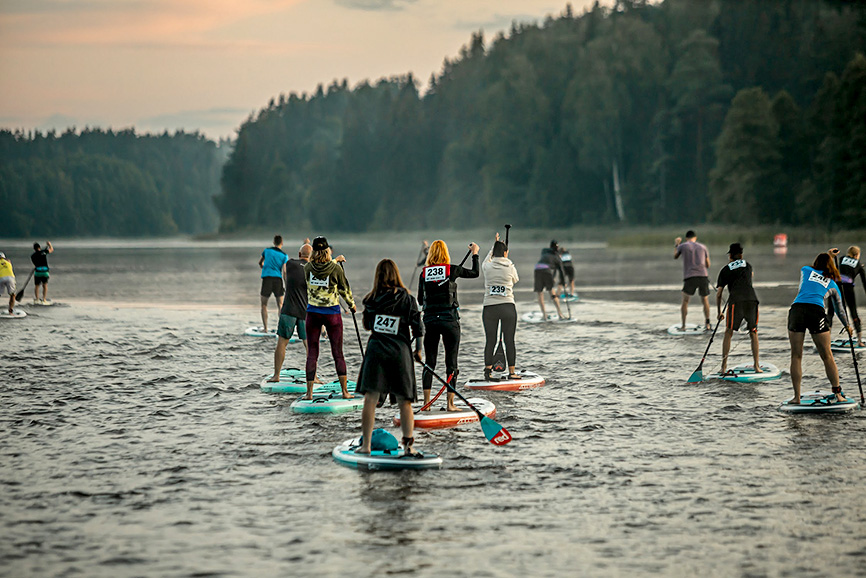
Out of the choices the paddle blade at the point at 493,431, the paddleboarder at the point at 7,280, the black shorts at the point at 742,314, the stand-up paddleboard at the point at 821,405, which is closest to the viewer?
the paddle blade at the point at 493,431

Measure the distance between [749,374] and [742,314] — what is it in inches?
33.3

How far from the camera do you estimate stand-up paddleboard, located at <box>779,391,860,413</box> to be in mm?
11203

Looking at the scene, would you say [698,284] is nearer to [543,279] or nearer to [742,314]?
[543,279]

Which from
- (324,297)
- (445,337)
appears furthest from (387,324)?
(324,297)

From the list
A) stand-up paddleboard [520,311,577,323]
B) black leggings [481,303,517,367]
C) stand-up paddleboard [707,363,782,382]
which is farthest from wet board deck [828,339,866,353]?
stand-up paddleboard [520,311,577,323]

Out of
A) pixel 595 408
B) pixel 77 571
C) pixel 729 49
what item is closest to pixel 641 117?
pixel 729 49

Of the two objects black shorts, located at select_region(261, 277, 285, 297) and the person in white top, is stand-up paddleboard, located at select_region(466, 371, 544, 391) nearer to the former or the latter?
the person in white top

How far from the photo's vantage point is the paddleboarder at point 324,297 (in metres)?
11.6

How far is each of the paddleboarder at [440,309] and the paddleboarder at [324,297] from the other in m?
0.94

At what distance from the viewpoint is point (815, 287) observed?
11.0 m

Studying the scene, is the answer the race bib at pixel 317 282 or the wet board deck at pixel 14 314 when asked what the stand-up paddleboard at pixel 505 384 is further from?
the wet board deck at pixel 14 314

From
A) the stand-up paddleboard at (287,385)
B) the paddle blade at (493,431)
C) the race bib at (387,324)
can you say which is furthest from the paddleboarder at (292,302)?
the race bib at (387,324)

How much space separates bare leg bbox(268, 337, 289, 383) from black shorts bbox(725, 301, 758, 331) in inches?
244

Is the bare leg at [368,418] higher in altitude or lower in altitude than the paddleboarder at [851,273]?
lower
